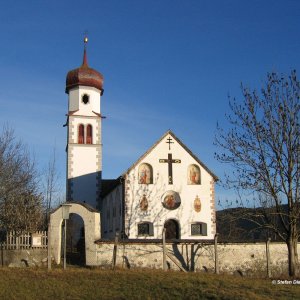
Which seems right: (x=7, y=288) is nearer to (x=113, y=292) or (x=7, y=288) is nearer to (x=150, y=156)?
(x=113, y=292)

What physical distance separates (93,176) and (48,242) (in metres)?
17.1

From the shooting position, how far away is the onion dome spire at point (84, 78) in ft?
135

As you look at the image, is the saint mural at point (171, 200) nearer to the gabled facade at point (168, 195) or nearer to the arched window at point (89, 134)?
the gabled facade at point (168, 195)

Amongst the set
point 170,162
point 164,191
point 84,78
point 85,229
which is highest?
point 84,78

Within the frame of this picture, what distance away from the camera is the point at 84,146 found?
131 ft

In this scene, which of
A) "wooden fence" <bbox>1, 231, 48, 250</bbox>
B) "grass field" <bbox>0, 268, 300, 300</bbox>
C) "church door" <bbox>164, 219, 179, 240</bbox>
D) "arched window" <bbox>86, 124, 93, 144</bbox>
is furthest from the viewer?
"arched window" <bbox>86, 124, 93, 144</bbox>

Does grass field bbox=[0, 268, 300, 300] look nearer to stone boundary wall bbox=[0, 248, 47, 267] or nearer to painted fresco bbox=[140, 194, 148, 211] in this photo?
stone boundary wall bbox=[0, 248, 47, 267]

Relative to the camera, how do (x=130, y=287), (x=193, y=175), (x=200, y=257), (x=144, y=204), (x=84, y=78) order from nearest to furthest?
(x=130, y=287), (x=200, y=257), (x=144, y=204), (x=193, y=175), (x=84, y=78)

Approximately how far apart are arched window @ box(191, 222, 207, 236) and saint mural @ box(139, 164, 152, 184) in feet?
13.7

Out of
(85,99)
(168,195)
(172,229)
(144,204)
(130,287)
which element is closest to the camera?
(130,287)

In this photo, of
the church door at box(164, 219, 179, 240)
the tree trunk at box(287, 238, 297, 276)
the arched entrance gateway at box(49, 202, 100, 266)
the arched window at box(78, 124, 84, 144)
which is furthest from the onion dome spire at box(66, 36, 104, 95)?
the tree trunk at box(287, 238, 297, 276)

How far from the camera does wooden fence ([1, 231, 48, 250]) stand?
78.6ft

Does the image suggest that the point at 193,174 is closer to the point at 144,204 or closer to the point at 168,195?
the point at 168,195

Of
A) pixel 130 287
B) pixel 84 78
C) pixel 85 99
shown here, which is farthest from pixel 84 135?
pixel 130 287
